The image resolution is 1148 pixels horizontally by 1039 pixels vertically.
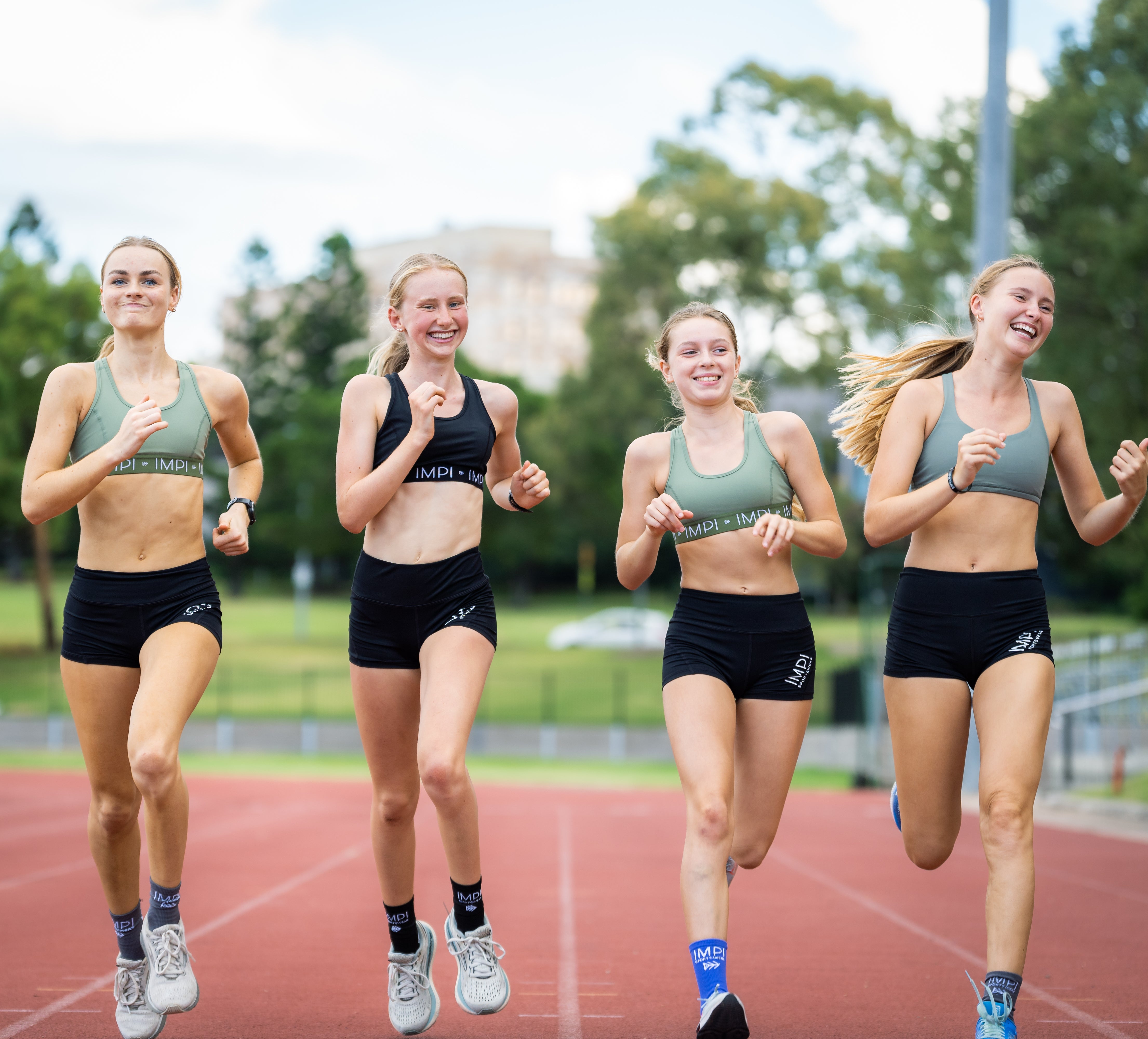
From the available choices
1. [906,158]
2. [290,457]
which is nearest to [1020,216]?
[906,158]

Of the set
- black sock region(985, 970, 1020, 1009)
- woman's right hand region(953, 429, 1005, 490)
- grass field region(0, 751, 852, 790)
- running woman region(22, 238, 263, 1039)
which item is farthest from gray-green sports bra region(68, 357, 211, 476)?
grass field region(0, 751, 852, 790)

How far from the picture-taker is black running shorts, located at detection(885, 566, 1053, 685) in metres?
4.64

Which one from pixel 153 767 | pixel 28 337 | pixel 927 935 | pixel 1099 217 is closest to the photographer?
pixel 153 767

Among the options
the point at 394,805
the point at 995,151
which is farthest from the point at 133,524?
the point at 995,151

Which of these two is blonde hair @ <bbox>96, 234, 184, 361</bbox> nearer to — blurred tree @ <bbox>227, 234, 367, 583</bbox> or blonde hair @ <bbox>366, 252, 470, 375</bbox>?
blonde hair @ <bbox>366, 252, 470, 375</bbox>

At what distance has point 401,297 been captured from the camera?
502 centimetres

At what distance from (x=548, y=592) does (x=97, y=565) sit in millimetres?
67569

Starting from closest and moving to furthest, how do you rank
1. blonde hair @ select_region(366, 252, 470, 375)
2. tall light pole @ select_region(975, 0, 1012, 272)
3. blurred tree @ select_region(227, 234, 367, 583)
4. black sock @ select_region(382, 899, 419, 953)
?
black sock @ select_region(382, 899, 419, 953) → blonde hair @ select_region(366, 252, 470, 375) → tall light pole @ select_region(975, 0, 1012, 272) → blurred tree @ select_region(227, 234, 367, 583)

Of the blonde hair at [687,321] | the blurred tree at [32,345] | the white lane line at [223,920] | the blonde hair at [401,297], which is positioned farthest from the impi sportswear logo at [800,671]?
the blurred tree at [32,345]

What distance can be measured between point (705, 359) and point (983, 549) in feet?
3.81

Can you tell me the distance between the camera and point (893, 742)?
4922mm

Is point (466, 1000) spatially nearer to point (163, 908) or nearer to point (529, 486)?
point (163, 908)

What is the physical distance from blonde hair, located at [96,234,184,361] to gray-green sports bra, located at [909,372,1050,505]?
2.75m

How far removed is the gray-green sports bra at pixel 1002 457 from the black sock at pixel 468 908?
2.07m
